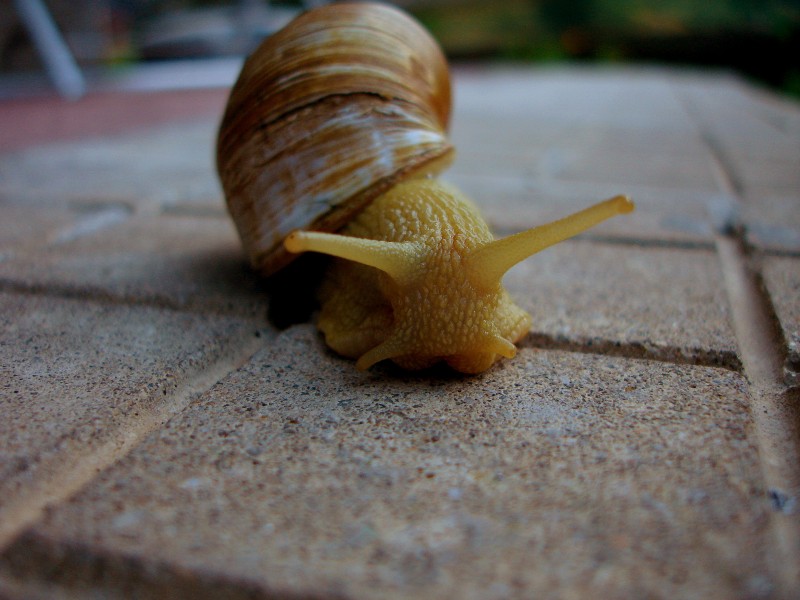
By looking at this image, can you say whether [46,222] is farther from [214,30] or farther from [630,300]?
[214,30]

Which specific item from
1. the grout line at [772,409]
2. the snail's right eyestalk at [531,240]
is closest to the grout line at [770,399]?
the grout line at [772,409]

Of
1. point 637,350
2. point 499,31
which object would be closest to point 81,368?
point 637,350

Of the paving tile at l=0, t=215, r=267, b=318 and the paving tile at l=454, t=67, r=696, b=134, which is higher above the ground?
the paving tile at l=0, t=215, r=267, b=318

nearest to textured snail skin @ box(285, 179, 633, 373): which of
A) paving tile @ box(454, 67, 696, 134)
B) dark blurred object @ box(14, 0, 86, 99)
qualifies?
→ paving tile @ box(454, 67, 696, 134)

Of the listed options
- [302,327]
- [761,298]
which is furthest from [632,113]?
[302,327]

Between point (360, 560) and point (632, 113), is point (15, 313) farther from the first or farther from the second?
point (632, 113)

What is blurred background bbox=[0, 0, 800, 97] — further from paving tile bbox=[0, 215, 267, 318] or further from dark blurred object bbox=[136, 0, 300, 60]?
paving tile bbox=[0, 215, 267, 318]
